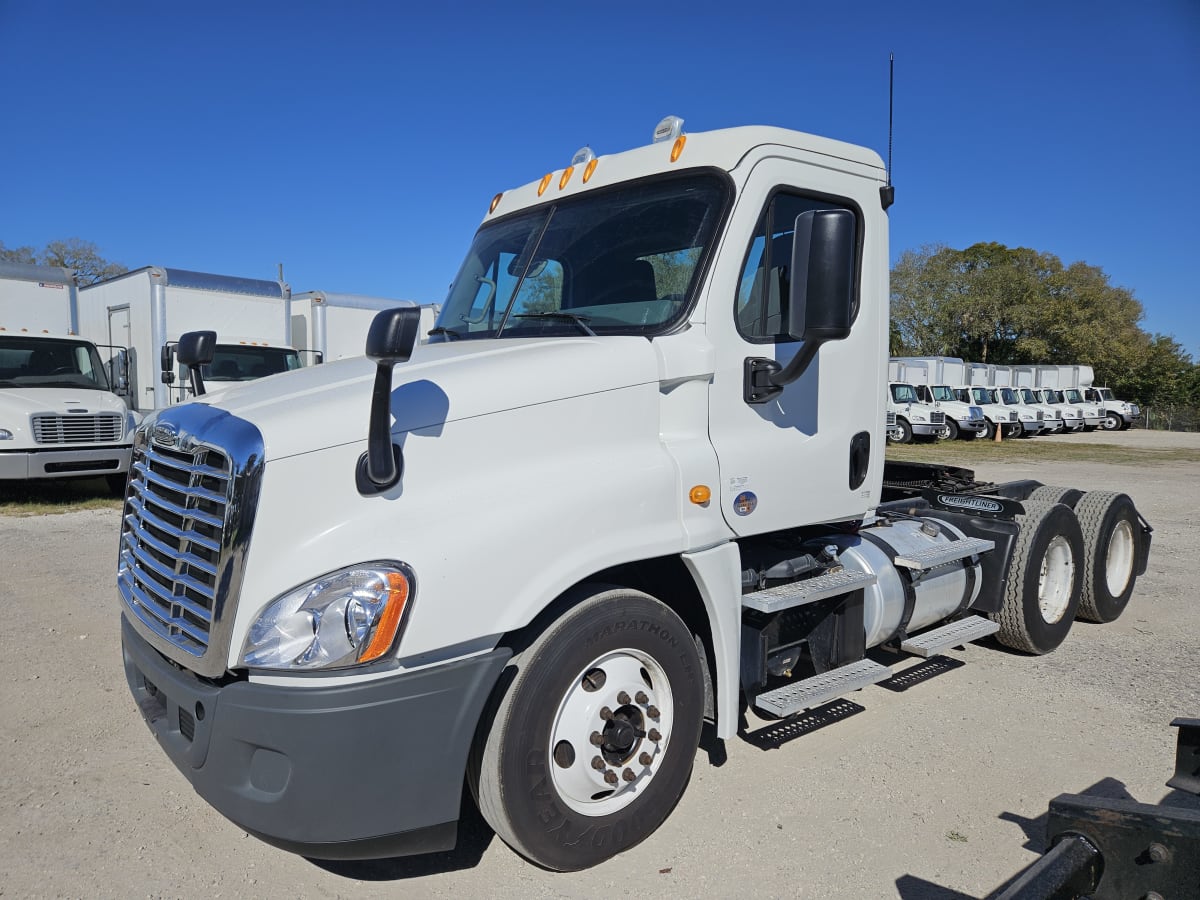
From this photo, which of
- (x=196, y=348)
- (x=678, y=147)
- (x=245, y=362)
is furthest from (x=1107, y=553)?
(x=245, y=362)

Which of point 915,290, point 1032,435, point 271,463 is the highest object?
point 915,290

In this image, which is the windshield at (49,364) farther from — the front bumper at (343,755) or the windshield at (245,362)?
the front bumper at (343,755)

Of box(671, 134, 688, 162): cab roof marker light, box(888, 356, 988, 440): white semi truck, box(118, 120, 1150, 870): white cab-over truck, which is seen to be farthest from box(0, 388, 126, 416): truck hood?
box(888, 356, 988, 440): white semi truck

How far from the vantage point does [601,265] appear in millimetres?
3768

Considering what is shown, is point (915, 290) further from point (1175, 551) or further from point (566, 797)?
point (566, 797)

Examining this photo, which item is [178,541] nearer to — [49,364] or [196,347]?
→ [196,347]

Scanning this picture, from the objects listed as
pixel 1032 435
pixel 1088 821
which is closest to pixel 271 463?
pixel 1088 821

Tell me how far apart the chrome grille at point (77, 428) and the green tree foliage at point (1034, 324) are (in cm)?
4367

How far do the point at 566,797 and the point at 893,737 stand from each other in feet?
7.01

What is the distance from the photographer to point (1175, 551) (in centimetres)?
952

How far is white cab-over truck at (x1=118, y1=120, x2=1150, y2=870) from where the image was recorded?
2.55 meters

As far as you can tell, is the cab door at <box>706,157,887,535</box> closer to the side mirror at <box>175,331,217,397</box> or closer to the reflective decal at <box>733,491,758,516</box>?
the reflective decal at <box>733,491,758,516</box>

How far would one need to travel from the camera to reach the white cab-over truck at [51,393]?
1117 cm

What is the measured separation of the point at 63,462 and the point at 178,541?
10337 millimetres
